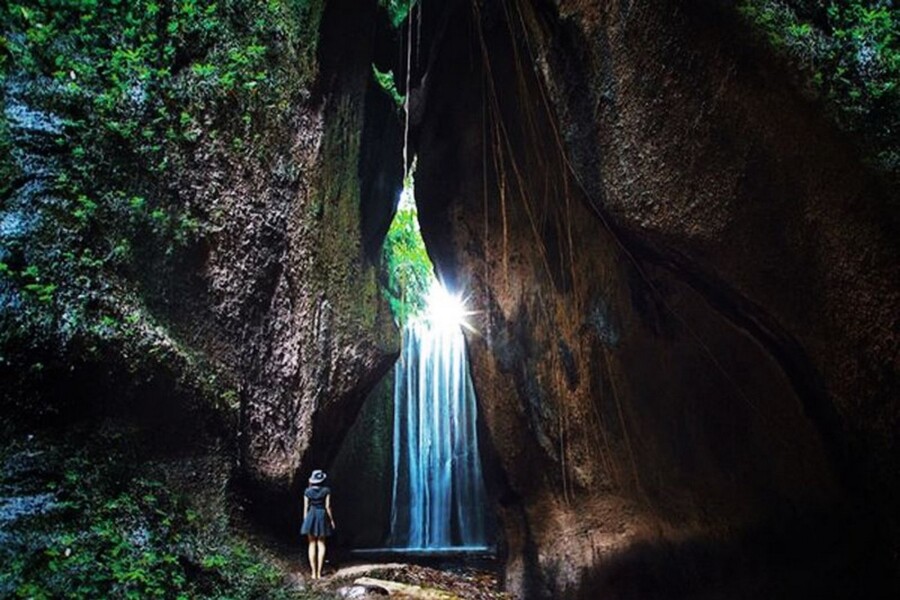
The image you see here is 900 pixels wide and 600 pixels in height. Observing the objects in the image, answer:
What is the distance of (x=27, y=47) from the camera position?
5.64 m

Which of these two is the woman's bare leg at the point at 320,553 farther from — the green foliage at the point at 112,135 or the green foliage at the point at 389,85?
the green foliage at the point at 389,85

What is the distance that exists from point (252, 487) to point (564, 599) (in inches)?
160

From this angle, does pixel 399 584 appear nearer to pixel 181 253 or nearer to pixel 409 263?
pixel 181 253

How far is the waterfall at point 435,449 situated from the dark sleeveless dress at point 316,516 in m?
7.22

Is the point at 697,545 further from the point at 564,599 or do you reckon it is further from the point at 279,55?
the point at 279,55

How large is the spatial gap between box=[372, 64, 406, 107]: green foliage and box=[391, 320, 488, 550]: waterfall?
22.1 feet

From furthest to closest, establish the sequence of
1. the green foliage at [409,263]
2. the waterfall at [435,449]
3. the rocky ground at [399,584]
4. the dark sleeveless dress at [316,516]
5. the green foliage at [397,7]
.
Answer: the green foliage at [409,263]
the waterfall at [435,449]
the green foliage at [397,7]
the dark sleeveless dress at [316,516]
the rocky ground at [399,584]

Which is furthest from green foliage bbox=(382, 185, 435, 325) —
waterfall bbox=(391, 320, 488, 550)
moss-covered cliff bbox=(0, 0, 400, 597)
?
moss-covered cliff bbox=(0, 0, 400, 597)

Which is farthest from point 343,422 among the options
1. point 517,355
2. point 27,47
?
point 27,47

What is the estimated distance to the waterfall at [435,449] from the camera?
13961 millimetres

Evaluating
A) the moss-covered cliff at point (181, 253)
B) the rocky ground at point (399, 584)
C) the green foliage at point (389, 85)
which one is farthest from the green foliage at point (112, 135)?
the rocky ground at point (399, 584)

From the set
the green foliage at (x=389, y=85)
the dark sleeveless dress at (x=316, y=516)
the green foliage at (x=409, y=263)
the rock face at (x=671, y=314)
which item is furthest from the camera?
the green foliage at (x=409, y=263)

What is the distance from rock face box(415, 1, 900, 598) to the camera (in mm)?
4727

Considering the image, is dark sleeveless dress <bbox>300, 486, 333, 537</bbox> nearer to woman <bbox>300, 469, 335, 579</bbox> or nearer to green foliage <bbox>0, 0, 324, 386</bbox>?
woman <bbox>300, 469, 335, 579</bbox>
